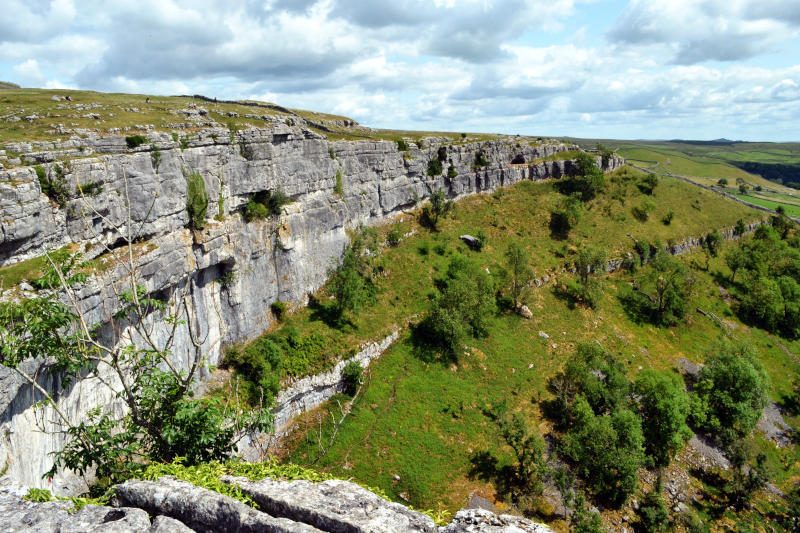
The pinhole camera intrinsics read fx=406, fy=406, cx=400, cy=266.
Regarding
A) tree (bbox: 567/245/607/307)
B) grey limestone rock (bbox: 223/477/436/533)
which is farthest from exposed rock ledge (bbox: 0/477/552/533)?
tree (bbox: 567/245/607/307)

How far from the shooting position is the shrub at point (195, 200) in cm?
3159

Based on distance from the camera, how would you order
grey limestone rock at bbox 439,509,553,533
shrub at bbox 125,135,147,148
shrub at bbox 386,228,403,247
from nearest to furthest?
1. grey limestone rock at bbox 439,509,553,533
2. shrub at bbox 125,135,147,148
3. shrub at bbox 386,228,403,247

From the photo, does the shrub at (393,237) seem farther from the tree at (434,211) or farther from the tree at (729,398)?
the tree at (729,398)

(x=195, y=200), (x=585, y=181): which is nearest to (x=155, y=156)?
(x=195, y=200)

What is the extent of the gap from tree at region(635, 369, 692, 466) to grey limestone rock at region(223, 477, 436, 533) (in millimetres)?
38971

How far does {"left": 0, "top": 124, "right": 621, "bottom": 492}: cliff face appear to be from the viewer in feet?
66.7

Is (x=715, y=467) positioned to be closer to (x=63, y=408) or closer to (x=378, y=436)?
(x=378, y=436)

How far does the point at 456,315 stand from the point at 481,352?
5.69 meters

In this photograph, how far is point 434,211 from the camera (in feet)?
211

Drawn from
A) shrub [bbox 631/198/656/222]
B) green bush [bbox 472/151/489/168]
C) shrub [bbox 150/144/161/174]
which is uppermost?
green bush [bbox 472/151/489/168]

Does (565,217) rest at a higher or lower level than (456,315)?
higher

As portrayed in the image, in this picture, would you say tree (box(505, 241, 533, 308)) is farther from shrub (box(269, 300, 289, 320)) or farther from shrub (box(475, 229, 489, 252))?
shrub (box(269, 300, 289, 320))

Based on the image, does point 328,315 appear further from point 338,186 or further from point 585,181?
point 585,181

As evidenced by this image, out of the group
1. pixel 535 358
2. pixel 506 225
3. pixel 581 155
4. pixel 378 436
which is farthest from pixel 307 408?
pixel 581 155
